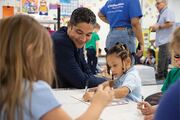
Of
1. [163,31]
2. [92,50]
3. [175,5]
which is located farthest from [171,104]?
[175,5]

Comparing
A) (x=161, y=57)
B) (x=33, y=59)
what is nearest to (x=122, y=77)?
(x=33, y=59)

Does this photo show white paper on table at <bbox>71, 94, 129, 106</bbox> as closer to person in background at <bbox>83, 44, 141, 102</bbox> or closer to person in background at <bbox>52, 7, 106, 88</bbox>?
person in background at <bbox>83, 44, 141, 102</bbox>

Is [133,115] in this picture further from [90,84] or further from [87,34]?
[87,34]

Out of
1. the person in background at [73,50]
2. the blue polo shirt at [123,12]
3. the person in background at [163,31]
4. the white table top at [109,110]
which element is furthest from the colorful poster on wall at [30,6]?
the white table top at [109,110]

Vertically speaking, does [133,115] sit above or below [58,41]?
below

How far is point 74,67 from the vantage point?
2.13 meters

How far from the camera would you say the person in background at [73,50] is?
2.12 m

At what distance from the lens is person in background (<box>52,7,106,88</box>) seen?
2.12 m

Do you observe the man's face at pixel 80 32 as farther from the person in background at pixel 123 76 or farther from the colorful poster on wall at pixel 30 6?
the colorful poster on wall at pixel 30 6

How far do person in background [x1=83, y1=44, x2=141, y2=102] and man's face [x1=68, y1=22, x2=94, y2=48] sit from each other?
261mm

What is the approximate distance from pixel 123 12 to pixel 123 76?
1.35m

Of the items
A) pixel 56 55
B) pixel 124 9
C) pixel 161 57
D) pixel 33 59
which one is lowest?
pixel 161 57

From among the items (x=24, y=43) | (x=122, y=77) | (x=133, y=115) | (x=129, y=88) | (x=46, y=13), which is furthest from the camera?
(x=46, y=13)

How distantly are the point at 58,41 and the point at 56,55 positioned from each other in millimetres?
102
